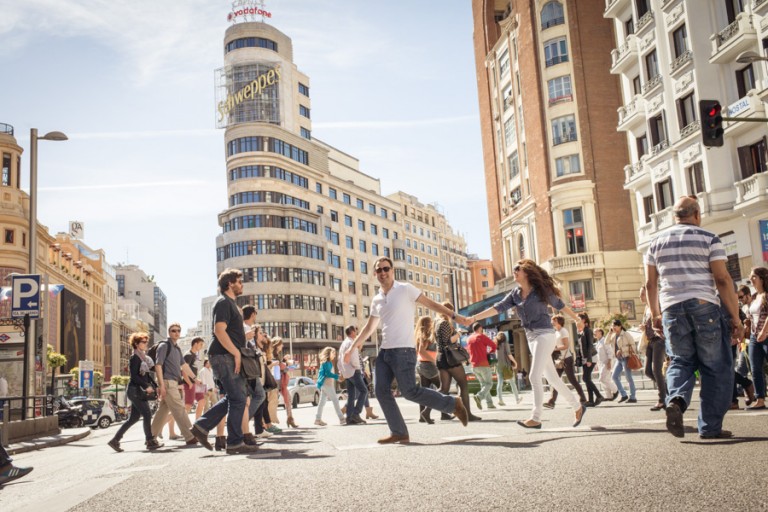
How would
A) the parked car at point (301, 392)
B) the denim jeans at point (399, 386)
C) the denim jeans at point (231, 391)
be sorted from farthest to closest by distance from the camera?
the parked car at point (301, 392)
the denim jeans at point (231, 391)
the denim jeans at point (399, 386)

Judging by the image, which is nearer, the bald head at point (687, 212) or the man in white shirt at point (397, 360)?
the bald head at point (687, 212)

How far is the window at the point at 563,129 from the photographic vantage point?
142 feet

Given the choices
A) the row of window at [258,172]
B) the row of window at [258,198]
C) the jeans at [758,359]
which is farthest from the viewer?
the row of window at [258,172]

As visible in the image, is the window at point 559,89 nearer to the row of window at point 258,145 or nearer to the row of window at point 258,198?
→ the row of window at point 258,198

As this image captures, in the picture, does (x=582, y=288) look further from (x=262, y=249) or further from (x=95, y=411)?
(x=262, y=249)

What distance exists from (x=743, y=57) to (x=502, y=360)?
9177 millimetres

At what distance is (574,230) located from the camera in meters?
42.5

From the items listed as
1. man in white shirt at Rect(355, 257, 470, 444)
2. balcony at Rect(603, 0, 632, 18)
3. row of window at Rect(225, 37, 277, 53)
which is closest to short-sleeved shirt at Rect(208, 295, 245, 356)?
man in white shirt at Rect(355, 257, 470, 444)

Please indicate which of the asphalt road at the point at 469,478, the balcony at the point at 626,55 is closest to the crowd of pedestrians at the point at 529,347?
the asphalt road at the point at 469,478

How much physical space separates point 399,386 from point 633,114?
89.1 feet

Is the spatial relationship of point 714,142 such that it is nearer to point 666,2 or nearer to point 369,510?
point 369,510

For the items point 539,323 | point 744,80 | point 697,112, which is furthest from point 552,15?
point 539,323

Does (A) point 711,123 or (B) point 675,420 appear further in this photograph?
(A) point 711,123

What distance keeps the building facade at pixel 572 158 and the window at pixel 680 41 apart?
48.4 feet
